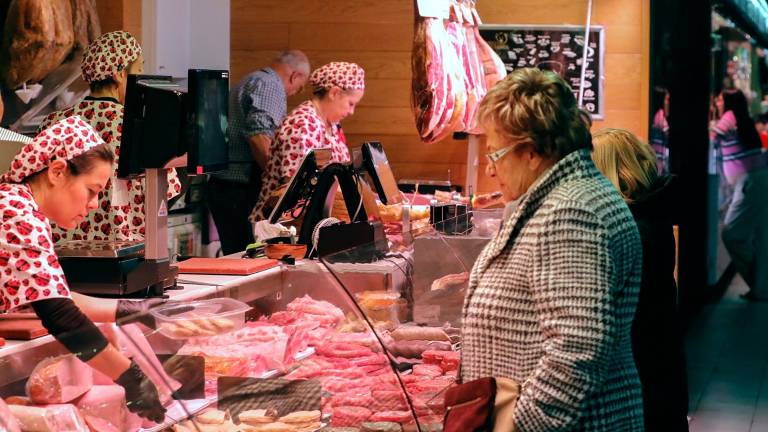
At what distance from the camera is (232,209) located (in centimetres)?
704

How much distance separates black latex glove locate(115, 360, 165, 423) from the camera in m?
2.34

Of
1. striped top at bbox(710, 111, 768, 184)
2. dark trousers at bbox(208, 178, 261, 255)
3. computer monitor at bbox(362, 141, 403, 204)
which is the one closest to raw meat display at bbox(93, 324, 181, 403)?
computer monitor at bbox(362, 141, 403, 204)

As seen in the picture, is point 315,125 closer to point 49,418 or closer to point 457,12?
point 457,12

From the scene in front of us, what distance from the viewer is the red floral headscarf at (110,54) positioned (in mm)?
5035

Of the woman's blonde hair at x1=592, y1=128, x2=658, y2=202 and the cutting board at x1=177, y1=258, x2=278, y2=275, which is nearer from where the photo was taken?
the woman's blonde hair at x1=592, y1=128, x2=658, y2=202

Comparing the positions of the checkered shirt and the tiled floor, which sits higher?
the checkered shirt

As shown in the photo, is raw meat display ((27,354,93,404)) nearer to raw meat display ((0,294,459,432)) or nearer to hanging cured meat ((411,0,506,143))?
raw meat display ((0,294,459,432))

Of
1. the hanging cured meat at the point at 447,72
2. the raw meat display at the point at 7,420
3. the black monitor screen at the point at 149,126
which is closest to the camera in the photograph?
the raw meat display at the point at 7,420

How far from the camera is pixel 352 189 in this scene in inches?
187

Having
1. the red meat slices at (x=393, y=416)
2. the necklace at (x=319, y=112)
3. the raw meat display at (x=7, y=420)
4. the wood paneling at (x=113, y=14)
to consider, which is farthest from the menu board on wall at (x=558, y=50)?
the raw meat display at (x=7, y=420)

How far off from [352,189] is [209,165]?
1.07m

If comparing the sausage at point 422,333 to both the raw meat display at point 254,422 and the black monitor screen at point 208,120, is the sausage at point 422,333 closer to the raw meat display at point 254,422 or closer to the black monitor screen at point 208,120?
the raw meat display at point 254,422

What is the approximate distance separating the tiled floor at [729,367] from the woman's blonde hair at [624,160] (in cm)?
351

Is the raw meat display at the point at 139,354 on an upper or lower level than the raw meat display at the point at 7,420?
upper
